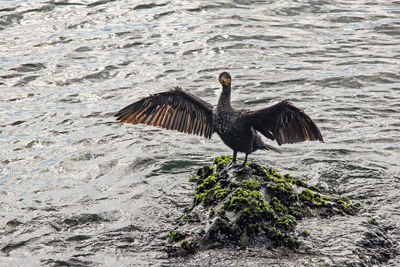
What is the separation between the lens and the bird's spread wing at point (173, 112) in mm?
8555

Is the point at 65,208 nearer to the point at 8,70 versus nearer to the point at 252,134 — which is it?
the point at 252,134

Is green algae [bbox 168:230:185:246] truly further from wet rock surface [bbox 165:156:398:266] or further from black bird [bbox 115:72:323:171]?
black bird [bbox 115:72:323:171]

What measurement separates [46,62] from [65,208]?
823cm

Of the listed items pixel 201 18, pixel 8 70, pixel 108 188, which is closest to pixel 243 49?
pixel 201 18

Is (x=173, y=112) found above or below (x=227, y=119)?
below

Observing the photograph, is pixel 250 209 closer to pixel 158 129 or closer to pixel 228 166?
pixel 228 166

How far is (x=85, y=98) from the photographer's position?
1434 centimetres

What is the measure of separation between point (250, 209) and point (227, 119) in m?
1.50

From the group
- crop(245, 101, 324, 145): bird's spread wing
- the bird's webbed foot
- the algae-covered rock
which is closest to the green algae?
the algae-covered rock

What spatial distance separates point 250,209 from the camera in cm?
711

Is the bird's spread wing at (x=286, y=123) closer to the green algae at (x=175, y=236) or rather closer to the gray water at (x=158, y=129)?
the gray water at (x=158, y=129)

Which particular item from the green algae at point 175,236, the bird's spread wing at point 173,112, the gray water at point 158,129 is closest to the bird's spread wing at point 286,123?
the bird's spread wing at point 173,112

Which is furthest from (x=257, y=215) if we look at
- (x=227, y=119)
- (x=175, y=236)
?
(x=227, y=119)

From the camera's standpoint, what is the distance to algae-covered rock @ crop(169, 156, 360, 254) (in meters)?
7.06
